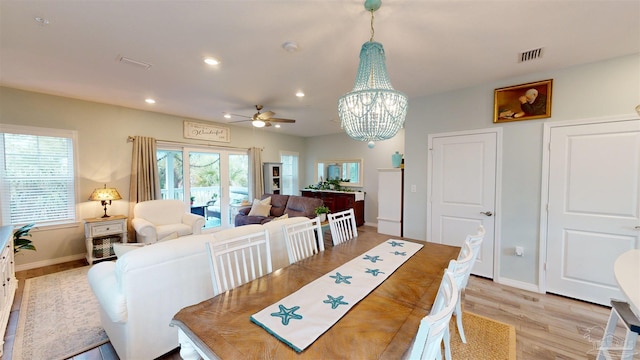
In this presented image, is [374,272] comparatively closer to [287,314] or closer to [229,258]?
[287,314]

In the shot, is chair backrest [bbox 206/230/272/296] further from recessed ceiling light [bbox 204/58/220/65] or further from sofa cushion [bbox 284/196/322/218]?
sofa cushion [bbox 284/196/322/218]

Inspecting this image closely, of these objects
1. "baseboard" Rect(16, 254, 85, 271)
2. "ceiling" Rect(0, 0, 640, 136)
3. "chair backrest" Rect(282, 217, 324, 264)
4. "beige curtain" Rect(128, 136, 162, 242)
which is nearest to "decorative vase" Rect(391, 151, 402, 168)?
"ceiling" Rect(0, 0, 640, 136)

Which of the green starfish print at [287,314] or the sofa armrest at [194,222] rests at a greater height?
the green starfish print at [287,314]

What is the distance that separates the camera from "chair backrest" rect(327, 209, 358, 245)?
248 cm

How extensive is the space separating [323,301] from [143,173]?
15.1 ft

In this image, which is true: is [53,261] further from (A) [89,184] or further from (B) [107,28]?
(B) [107,28]

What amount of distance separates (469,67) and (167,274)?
140 inches

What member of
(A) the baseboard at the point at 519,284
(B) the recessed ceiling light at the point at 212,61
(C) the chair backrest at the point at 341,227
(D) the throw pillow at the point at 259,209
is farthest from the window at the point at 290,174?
(A) the baseboard at the point at 519,284

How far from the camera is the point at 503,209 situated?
3.16m

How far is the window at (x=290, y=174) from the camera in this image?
7332mm

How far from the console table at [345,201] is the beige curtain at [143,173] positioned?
12.2ft

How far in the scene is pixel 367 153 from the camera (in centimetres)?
646

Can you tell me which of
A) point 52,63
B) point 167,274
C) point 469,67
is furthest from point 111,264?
point 469,67

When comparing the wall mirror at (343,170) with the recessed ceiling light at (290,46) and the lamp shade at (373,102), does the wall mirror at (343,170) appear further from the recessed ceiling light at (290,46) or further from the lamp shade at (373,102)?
the lamp shade at (373,102)
